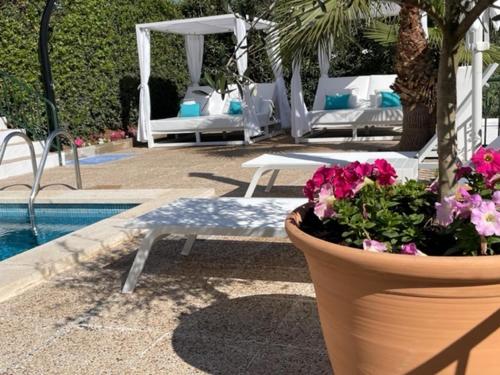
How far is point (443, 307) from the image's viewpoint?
1364mm

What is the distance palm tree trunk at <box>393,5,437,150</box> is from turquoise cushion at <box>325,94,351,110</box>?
2.88 metres

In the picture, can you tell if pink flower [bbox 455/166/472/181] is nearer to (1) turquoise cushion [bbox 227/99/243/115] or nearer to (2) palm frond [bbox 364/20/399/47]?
(2) palm frond [bbox 364/20/399/47]

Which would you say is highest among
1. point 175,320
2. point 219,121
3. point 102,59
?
point 102,59

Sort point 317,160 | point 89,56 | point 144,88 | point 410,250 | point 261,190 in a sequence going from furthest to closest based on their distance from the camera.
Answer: point 144,88
point 89,56
point 261,190
point 317,160
point 410,250

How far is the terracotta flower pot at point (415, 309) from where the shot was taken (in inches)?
52.4

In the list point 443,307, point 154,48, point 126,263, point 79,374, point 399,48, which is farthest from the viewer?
point 154,48

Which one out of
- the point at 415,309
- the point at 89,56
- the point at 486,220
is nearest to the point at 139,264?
the point at 415,309

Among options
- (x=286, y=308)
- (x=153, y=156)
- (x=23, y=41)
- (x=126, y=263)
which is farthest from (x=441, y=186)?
(x=23, y=41)

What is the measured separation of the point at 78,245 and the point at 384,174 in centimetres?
274

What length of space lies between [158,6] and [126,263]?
10.4m

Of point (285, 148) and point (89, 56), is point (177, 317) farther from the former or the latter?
point (89, 56)

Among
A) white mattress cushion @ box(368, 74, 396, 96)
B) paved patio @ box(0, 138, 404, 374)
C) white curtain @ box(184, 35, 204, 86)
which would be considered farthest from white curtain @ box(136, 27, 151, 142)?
paved patio @ box(0, 138, 404, 374)

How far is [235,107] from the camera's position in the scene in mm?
12102

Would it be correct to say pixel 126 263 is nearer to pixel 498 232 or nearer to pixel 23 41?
pixel 498 232
